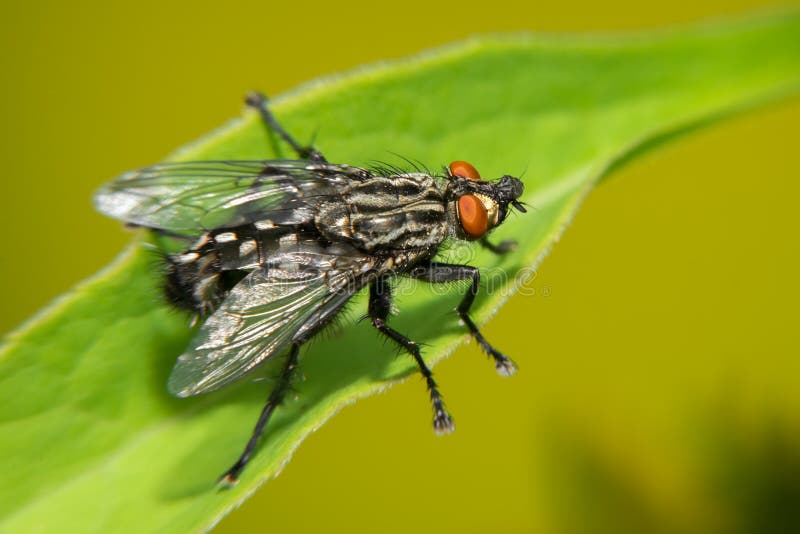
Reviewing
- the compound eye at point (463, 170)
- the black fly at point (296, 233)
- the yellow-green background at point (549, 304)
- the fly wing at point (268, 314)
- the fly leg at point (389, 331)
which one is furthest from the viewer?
the yellow-green background at point (549, 304)

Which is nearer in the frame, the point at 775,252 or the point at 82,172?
the point at 775,252

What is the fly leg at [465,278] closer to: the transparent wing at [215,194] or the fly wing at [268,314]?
the fly wing at [268,314]

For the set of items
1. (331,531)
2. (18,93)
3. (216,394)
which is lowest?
(331,531)

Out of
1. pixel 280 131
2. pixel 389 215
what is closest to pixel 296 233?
pixel 389 215

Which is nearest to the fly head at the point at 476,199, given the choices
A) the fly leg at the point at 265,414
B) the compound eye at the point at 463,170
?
the compound eye at the point at 463,170

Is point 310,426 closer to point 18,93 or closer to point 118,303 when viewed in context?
point 118,303

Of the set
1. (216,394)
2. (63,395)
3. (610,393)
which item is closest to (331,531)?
(216,394)

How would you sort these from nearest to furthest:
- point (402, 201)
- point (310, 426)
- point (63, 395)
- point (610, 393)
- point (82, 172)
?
point (310, 426)
point (63, 395)
point (402, 201)
point (610, 393)
point (82, 172)

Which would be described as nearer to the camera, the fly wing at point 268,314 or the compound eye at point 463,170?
the fly wing at point 268,314
